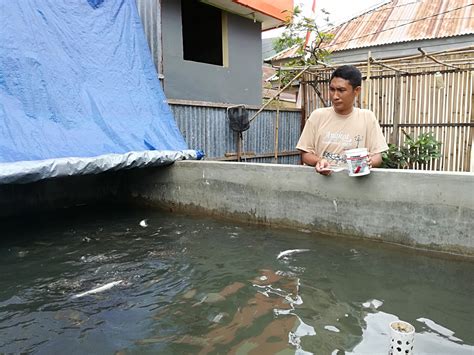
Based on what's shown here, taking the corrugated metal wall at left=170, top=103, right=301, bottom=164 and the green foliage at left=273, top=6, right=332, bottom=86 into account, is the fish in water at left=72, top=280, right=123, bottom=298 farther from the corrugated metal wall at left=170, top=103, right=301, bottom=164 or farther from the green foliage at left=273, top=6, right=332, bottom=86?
the green foliage at left=273, top=6, right=332, bottom=86

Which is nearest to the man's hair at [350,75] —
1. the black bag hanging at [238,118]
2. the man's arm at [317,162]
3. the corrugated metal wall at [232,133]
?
the man's arm at [317,162]

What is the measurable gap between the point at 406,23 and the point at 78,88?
11.0 meters

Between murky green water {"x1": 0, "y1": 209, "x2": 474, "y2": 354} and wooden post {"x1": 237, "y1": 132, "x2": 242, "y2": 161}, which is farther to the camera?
wooden post {"x1": 237, "y1": 132, "x2": 242, "y2": 161}

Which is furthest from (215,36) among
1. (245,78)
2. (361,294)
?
(361,294)

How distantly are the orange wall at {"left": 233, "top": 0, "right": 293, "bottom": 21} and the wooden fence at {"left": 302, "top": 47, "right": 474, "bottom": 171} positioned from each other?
235 centimetres

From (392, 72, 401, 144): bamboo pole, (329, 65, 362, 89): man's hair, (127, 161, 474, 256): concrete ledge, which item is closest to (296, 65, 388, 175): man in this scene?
(329, 65, 362, 89): man's hair

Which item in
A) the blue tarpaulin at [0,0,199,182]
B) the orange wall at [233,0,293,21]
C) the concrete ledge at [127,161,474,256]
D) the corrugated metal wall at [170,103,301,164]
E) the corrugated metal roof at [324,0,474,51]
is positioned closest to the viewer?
the concrete ledge at [127,161,474,256]

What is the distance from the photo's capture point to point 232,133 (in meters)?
8.00

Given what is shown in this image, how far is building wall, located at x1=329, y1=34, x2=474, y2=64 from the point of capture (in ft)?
33.9

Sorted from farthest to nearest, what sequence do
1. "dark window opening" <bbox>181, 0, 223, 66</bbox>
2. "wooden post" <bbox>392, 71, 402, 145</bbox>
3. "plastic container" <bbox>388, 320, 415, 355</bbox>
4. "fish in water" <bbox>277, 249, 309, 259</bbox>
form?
"dark window opening" <bbox>181, 0, 223, 66</bbox> < "wooden post" <bbox>392, 71, 402, 145</bbox> < "fish in water" <bbox>277, 249, 309, 259</bbox> < "plastic container" <bbox>388, 320, 415, 355</bbox>

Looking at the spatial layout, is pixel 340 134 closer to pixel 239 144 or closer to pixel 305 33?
pixel 239 144

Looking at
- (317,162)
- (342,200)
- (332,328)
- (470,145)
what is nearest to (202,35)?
(470,145)

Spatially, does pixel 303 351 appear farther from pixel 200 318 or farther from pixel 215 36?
pixel 215 36

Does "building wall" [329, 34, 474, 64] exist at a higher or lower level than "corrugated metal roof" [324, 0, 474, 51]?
lower
